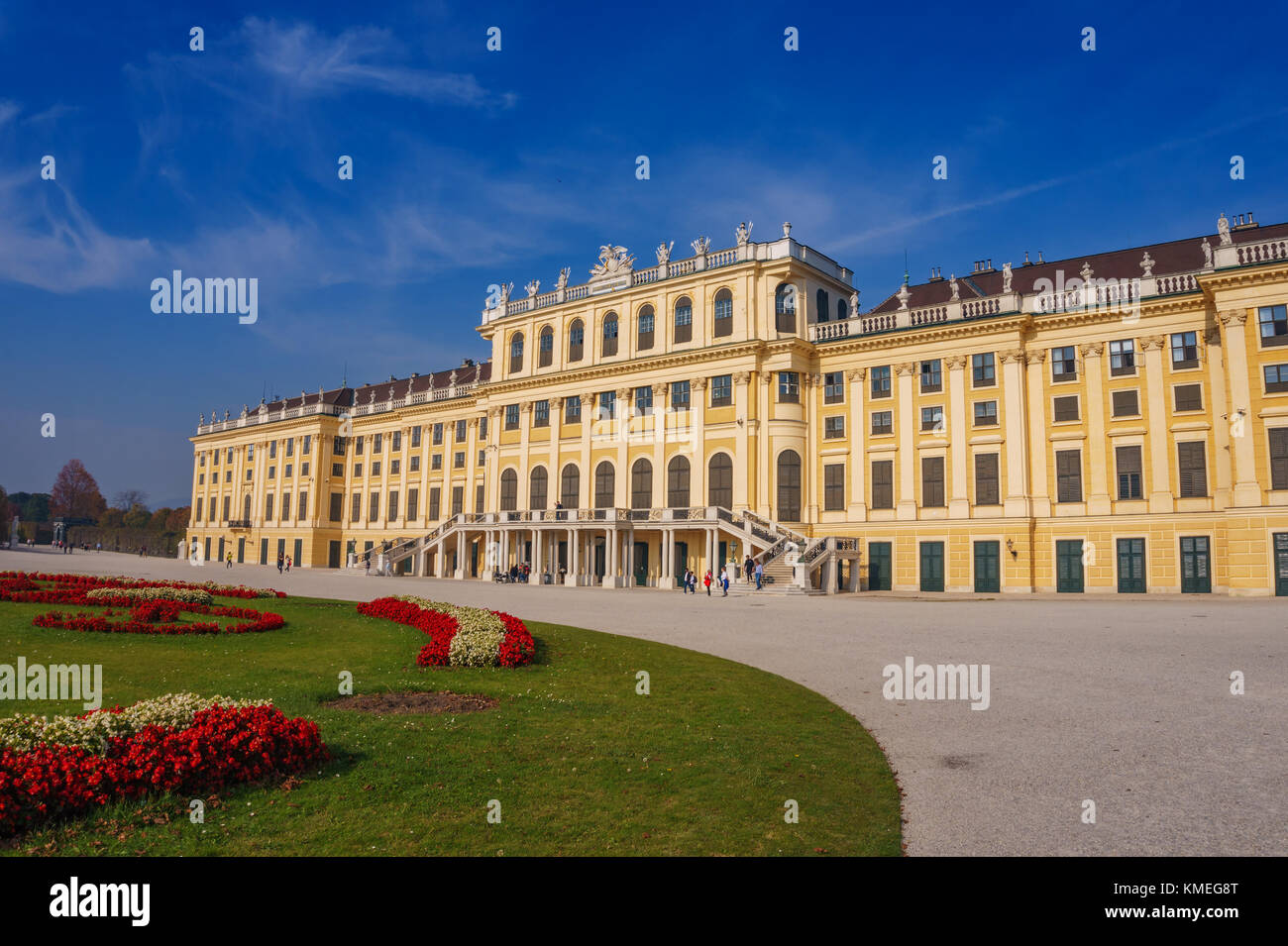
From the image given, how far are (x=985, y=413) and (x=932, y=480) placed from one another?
16.0ft

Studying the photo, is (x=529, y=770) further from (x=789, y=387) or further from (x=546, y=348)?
(x=546, y=348)

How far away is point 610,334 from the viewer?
202ft

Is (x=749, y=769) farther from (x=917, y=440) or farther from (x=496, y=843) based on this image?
(x=917, y=440)

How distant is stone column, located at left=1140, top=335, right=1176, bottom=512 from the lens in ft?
140

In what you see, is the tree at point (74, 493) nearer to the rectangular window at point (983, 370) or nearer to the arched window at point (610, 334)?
the arched window at point (610, 334)

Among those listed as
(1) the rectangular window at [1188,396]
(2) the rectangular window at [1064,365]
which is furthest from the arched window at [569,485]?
(1) the rectangular window at [1188,396]

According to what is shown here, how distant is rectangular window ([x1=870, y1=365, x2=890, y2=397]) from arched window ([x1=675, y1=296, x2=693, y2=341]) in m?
12.9

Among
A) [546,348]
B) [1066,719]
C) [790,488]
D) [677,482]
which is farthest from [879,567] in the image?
[1066,719]

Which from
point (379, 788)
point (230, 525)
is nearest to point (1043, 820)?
point (379, 788)

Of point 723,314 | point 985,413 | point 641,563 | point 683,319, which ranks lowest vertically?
point 641,563

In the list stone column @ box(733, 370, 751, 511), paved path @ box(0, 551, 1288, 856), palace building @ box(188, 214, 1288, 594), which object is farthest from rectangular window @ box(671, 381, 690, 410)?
paved path @ box(0, 551, 1288, 856)

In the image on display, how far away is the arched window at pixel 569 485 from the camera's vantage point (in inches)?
2427

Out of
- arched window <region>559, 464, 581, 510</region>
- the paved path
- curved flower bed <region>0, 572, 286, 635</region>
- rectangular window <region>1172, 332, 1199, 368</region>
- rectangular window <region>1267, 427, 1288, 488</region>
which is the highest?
rectangular window <region>1172, 332, 1199, 368</region>

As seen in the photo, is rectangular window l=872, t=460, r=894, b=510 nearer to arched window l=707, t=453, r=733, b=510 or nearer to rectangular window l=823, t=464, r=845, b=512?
rectangular window l=823, t=464, r=845, b=512
